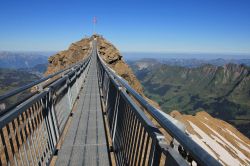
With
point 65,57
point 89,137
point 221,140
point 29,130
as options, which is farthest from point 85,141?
point 221,140

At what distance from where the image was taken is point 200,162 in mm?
1944

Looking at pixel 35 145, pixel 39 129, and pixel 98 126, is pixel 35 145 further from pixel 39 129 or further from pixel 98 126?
pixel 98 126

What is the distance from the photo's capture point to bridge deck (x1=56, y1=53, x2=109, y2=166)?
6.70m

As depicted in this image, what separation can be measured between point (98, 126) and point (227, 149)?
8291 centimetres

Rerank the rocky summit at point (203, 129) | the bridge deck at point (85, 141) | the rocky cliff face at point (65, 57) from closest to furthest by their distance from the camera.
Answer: the bridge deck at point (85, 141), the rocky cliff face at point (65, 57), the rocky summit at point (203, 129)

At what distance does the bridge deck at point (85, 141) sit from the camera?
6.70 metres

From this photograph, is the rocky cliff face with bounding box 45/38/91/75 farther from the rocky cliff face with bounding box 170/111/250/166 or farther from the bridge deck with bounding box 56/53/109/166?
the bridge deck with bounding box 56/53/109/166

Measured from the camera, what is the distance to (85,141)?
807 cm

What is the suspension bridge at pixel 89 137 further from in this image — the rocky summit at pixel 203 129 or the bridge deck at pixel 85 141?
the rocky summit at pixel 203 129

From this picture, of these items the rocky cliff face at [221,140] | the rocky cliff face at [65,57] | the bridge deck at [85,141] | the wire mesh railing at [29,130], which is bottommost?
the rocky cliff face at [221,140]

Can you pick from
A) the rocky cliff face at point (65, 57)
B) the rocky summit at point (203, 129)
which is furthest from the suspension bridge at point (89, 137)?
the rocky cliff face at point (65, 57)

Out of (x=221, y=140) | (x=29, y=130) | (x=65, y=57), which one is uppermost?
(x=29, y=130)

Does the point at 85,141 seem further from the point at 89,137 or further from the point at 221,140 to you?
the point at 221,140

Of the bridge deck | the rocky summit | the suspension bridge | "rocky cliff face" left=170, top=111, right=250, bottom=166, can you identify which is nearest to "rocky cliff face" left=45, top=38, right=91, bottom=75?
the rocky summit
